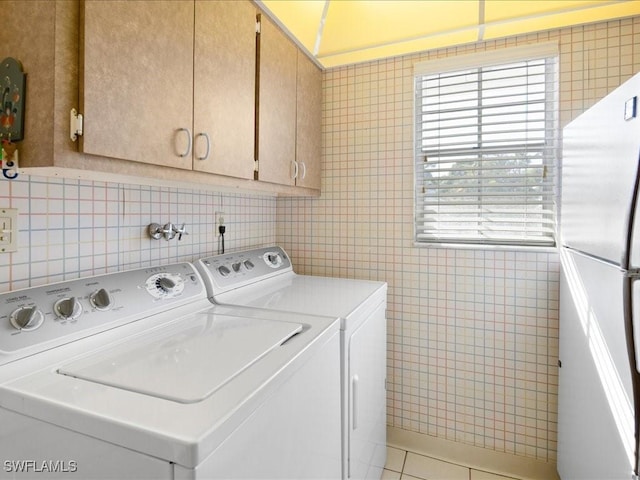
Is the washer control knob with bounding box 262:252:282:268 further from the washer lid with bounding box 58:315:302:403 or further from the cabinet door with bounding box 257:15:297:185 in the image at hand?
the washer lid with bounding box 58:315:302:403

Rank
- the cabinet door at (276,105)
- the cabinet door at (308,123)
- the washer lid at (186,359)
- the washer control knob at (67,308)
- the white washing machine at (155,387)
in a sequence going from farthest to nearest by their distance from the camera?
the cabinet door at (308,123) → the cabinet door at (276,105) → the washer control knob at (67,308) → the washer lid at (186,359) → the white washing machine at (155,387)

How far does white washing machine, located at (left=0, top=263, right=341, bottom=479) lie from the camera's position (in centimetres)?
67

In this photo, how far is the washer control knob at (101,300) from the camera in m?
1.11

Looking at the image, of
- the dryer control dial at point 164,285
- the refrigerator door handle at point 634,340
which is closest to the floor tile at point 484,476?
the refrigerator door handle at point 634,340

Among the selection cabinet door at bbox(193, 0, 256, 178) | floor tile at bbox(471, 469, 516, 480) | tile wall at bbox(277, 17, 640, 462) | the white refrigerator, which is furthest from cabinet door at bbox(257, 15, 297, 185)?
floor tile at bbox(471, 469, 516, 480)

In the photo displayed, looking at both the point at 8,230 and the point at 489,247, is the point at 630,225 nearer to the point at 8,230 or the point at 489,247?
the point at 489,247

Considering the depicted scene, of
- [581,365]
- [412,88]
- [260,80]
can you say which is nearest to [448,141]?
[412,88]

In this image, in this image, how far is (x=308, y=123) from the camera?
6.87 feet

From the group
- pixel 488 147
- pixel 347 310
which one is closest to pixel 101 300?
pixel 347 310

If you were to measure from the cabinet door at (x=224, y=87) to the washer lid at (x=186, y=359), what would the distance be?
569 millimetres

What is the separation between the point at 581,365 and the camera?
1447 millimetres

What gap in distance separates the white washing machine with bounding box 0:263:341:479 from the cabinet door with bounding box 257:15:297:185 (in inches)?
28.2

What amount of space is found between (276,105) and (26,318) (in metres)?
1.27

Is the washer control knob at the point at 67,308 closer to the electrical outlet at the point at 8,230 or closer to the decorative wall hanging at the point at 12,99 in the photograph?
the electrical outlet at the point at 8,230
